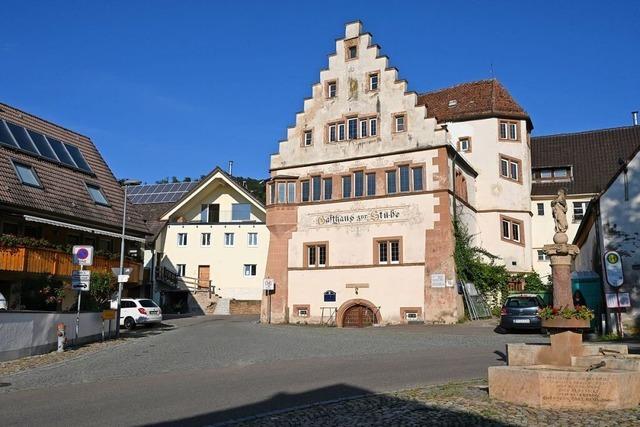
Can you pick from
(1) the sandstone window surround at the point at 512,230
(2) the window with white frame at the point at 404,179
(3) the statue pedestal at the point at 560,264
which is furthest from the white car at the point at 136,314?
(3) the statue pedestal at the point at 560,264

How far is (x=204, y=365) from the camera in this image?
1614 cm

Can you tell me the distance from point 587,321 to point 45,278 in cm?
2556

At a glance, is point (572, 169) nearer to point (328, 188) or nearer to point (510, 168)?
point (510, 168)

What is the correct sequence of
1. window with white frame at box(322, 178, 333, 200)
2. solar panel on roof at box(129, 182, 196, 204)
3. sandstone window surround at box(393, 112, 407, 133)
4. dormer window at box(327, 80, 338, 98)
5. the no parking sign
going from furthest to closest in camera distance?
solar panel on roof at box(129, 182, 196, 204) → dormer window at box(327, 80, 338, 98) → window with white frame at box(322, 178, 333, 200) → sandstone window surround at box(393, 112, 407, 133) → the no parking sign

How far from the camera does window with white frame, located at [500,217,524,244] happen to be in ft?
127

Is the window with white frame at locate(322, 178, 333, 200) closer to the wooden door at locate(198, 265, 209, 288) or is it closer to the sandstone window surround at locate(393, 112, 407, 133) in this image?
the sandstone window surround at locate(393, 112, 407, 133)

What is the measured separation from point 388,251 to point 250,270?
73.3ft

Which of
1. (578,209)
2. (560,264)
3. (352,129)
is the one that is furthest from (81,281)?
(578,209)

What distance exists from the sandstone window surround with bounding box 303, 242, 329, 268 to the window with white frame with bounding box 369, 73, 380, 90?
878cm

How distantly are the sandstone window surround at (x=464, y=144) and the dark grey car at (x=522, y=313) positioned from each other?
16276 mm

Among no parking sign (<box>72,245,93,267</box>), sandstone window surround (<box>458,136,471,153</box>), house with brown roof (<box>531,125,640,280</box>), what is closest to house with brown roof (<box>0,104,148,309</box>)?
Result: no parking sign (<box>72,245,93,267</box>)

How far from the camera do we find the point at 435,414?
29.4 feet

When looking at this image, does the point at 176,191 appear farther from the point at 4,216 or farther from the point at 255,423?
the point at 255,423

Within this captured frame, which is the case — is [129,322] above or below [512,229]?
below
